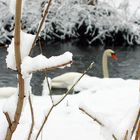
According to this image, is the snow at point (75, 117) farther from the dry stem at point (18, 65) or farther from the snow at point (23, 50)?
the snow at point (23, 50)

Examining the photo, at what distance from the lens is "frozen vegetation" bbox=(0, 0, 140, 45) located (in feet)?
47.0

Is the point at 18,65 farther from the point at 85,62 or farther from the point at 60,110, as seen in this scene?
the point at 85,62

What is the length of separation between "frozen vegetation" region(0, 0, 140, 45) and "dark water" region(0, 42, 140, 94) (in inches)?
36.6

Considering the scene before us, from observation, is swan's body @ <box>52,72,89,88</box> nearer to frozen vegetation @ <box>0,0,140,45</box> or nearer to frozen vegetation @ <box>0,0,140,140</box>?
frozen vegetation @ <box>0,0,140,140</box>

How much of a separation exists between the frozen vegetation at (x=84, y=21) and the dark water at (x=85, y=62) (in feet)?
3.05

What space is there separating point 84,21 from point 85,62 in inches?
168

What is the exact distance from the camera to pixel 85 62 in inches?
427

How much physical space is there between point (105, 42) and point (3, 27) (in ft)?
10.4

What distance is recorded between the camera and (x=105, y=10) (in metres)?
15.1

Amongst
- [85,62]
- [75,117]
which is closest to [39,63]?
[75,117]

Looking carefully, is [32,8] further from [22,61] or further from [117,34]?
[22,61]

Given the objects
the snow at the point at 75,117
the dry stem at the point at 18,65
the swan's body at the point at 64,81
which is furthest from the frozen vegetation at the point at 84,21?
the dry stem at the point at 18,65

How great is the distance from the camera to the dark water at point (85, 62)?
9.39 m

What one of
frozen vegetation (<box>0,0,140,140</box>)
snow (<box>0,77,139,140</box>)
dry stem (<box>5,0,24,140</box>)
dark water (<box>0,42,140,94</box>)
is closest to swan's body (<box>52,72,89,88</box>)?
dark water (<box>0,42,140,94</box>)
